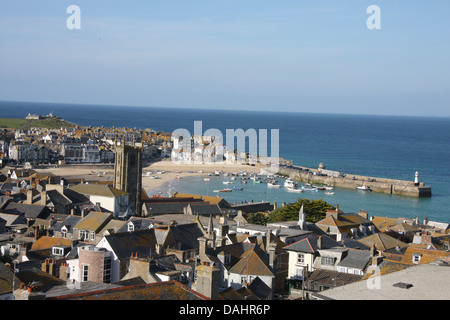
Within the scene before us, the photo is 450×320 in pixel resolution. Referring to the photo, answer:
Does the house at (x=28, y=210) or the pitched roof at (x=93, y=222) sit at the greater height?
the pitched roof at (x=93, y=222)

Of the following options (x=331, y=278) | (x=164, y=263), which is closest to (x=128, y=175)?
(x=164, y=263)

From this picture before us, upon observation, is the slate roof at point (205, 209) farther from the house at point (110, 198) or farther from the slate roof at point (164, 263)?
the slate roof at point (164, 263)

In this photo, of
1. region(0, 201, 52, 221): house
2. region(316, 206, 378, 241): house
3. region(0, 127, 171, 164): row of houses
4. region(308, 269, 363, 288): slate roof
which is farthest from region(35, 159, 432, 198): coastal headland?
region(308, 269, 363, 288): slate roof

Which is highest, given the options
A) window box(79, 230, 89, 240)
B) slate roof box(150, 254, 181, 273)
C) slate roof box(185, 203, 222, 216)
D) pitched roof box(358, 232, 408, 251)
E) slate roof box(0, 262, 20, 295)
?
slate roof box(0, 262, 20, 295)

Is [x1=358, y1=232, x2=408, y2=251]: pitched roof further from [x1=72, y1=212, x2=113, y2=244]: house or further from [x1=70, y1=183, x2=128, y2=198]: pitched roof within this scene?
[x1=70, y1=183, x2=128, y2=198]: pitched roof

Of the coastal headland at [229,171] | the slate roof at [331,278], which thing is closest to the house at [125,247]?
the slate roof at [331,278]

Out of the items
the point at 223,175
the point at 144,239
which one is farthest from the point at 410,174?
the point at 144,239
